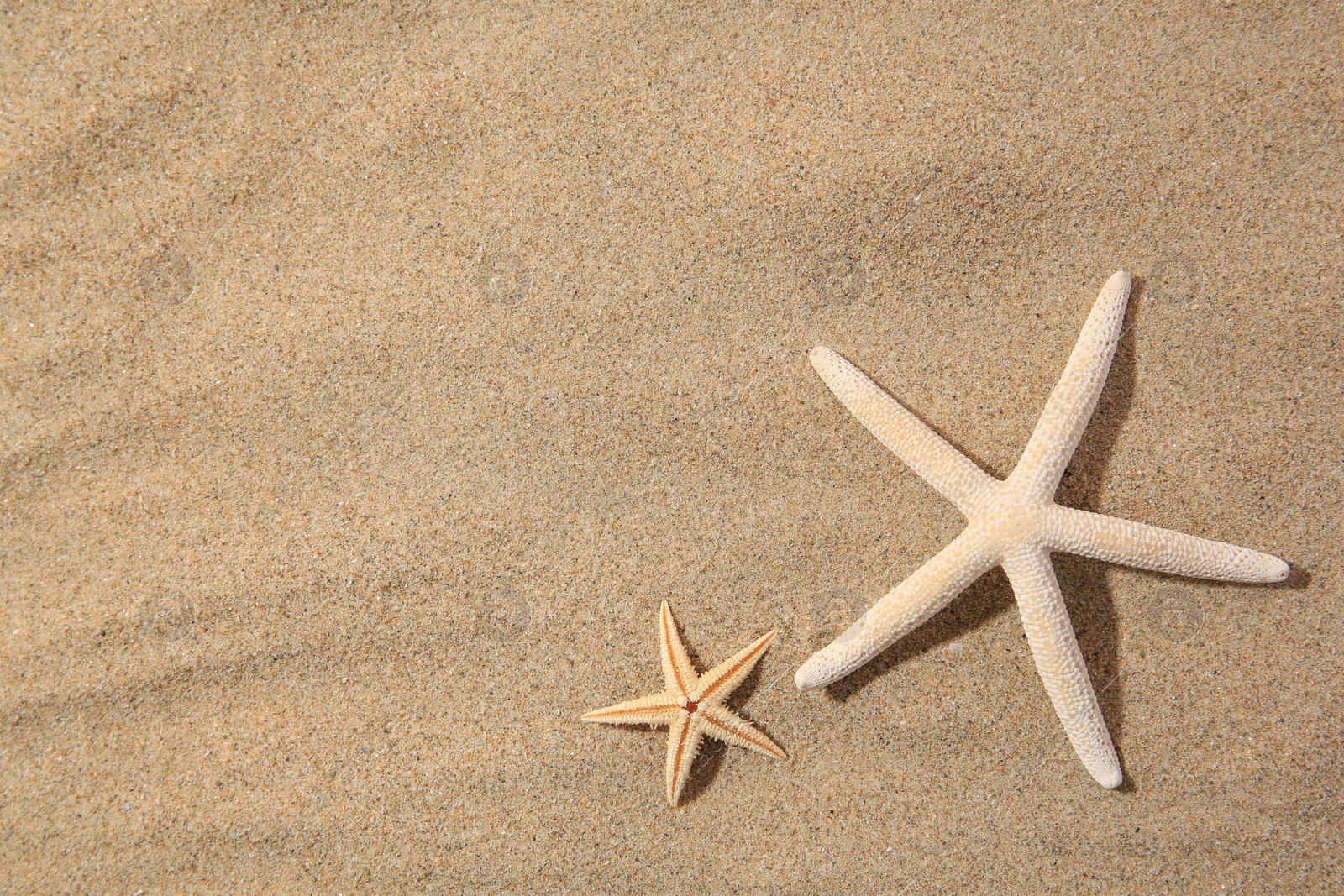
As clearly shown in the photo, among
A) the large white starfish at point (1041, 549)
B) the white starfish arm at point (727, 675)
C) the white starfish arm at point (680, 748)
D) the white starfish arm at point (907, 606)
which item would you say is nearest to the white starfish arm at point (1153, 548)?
the large white starfish at point (1041, 549)

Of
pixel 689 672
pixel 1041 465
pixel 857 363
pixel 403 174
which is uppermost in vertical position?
pixel 403 174

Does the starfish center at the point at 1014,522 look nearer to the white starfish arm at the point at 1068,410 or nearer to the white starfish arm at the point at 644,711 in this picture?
the white starfish arm at the point at 1068,410

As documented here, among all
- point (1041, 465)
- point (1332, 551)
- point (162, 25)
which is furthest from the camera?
point (162, 25)

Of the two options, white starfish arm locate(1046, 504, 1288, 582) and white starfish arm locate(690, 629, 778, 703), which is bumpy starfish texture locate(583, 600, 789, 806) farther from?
white starfish arm locate(1046, 504, 1288, 582)

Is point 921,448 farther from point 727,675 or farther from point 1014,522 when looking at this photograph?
point 727,675

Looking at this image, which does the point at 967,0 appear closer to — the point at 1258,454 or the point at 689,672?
the point at 1258,454

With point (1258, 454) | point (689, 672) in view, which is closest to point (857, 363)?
point (689, 672)

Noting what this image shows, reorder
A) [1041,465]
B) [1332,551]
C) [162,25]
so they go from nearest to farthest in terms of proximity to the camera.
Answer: [1041,465] < [1332,551] < [162,25]
